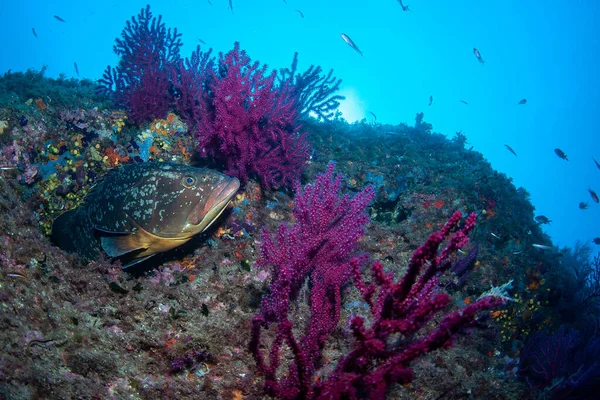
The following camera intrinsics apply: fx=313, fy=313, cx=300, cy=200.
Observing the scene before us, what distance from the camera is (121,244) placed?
3779mm

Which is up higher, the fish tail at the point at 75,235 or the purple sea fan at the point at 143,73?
the purple sea fan at the point at 143,73

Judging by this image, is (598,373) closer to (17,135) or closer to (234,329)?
(234,329)

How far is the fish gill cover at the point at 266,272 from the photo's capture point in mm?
2385

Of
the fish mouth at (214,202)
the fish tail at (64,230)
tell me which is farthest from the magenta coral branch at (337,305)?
the fish tail at (64,230)

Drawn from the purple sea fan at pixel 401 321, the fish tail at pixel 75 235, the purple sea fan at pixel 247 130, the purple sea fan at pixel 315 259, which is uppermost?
the purple sea fan at pixel 247 130

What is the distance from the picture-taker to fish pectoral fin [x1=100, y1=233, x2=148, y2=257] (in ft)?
12.2

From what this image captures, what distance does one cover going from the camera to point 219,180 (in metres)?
3.64

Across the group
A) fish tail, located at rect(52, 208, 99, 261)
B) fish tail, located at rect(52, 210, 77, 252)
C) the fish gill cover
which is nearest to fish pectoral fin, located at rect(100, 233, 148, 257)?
the fish gill cover

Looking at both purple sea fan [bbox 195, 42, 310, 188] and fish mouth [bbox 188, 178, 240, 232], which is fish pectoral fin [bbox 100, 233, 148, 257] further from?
purple sea fan [bbox 195, 42, 310, 188]

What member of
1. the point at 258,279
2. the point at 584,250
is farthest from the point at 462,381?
the point at 584,250

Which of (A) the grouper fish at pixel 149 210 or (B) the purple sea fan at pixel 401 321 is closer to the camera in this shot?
(B) the purple sea fan at pixel 401 321

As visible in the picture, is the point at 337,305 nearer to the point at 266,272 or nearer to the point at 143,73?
the point at 266,272

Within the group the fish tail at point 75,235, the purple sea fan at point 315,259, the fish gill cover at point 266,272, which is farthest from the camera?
the fish tail at point 75,235

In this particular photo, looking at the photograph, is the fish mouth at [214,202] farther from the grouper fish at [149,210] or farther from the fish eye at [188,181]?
the fish eye at [188,181]
